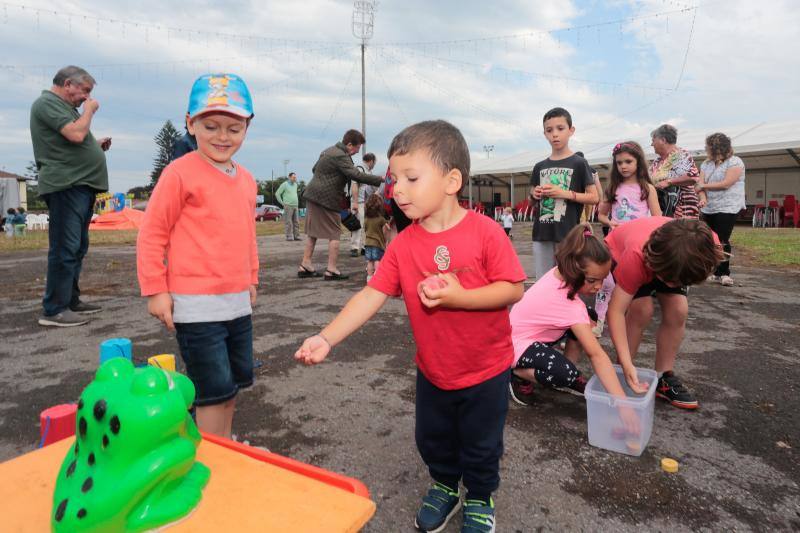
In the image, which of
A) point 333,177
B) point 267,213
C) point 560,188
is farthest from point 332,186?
point 267,213

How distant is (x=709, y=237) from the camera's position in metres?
2.30

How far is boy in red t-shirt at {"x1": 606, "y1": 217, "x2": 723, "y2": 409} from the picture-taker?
7.54 feet

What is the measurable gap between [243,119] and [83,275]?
270 inches

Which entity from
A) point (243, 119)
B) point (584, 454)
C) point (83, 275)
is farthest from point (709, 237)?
point (83, 275)

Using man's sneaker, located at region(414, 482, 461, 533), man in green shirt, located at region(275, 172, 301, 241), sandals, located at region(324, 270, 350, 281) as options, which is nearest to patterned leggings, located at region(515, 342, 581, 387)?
man's sneaker, located at region(414, 482, 461, 533)

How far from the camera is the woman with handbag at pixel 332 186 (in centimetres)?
633

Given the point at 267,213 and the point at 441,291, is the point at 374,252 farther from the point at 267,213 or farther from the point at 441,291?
the point at 267,213

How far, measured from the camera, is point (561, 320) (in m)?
2.66

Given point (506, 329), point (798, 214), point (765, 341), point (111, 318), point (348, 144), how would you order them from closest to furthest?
point (506, 329) → point (765, 341) → point (111, 318) → point (348, 144) → point (798, 214)

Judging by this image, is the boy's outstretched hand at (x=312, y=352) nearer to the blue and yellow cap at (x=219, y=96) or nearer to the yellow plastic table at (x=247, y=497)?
the yellow plastic table at (x=247, y=497)

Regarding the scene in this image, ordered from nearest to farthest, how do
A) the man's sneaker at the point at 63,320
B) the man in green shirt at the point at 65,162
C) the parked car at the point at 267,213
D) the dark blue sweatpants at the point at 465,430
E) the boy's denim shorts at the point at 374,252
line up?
1. the dark blue sweatpants at the point at 465,430
2. the man in green shirt at the point at 65,162
3. the man's sneaker at the point at 63,320
4. the boy's denim shorts at the point at 374,252
5. the parked car at the point at 267,213

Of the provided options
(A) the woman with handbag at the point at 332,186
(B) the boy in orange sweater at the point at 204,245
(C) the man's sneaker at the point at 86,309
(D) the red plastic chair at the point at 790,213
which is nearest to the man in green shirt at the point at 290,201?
(A) the woman with handbag at the point at 332,186

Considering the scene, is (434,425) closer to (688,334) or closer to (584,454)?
(584,454)

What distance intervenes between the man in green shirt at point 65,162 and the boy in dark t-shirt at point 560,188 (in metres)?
3.59
